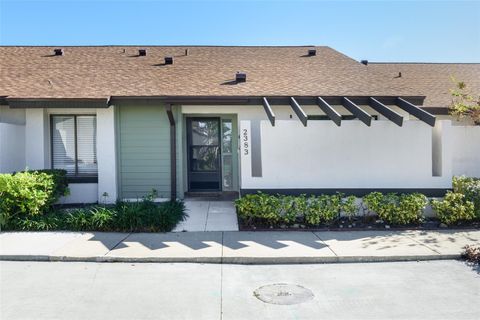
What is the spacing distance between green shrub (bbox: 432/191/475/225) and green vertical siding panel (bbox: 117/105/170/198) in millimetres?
7232

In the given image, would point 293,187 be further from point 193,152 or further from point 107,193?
point 107,193

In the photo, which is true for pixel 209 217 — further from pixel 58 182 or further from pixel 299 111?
pixel 58 182

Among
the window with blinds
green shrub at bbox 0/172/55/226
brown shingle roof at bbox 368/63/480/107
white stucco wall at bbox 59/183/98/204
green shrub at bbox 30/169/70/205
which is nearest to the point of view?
green shrub at bbox 0/172/55/226

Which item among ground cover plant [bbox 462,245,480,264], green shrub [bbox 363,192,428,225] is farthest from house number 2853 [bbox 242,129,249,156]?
ground cover plant [bbox 462,245,480,264]

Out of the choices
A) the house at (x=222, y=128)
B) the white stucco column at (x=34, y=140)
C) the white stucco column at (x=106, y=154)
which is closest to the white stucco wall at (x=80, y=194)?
the house at (x=222, y=128)

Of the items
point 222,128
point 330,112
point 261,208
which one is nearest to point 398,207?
point 330,112

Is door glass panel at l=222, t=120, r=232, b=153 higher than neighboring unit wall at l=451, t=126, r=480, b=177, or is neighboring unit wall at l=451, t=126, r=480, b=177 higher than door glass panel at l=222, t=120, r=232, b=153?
door glass panel at l=222, t=120, r=232, b=153

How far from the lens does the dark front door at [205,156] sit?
12164 mm

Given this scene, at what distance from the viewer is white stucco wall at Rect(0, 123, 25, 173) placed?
10008mm

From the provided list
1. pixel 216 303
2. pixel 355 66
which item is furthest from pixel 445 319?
pixel 355 66

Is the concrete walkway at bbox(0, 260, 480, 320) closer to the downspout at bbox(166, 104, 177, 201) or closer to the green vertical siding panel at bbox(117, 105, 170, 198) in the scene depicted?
the downspout at bbox(166, 104, 177, 201)

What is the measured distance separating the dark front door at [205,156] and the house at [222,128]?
3 centimetres

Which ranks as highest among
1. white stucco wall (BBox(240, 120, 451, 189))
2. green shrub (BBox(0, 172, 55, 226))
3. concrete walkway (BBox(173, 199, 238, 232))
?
white stucco wall (BBox(240, 120, 451, 189))

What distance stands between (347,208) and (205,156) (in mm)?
5050
